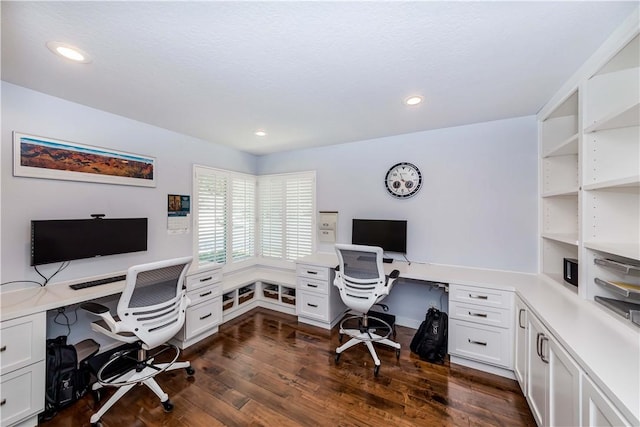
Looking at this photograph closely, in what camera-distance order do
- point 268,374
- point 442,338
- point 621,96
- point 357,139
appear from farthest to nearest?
point 357,139 → point 442,338 → point 268,374 → point 621,96

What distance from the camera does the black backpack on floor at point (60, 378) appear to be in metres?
1.76

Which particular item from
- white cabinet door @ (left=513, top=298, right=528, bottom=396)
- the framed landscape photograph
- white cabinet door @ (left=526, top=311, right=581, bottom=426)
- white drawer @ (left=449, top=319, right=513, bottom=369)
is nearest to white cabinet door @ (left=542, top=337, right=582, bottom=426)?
white cabinet door @ (left=526, top=311, right=581, bottom=426)

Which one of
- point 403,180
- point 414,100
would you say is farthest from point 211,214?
point 414,100

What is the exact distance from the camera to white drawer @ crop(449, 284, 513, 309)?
2.14 meters

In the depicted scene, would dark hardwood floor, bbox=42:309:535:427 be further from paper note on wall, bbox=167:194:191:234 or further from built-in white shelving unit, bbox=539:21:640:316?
paper note on wall, bbox=167:194:191:234

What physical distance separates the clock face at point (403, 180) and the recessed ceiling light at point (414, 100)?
1.02 m

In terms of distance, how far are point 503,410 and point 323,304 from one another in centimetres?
187

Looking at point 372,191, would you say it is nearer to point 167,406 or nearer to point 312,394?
point 312,394

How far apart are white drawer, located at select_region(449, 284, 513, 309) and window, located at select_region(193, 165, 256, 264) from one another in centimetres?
304

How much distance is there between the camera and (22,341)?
5.28ft

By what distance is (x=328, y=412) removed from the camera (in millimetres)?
1802

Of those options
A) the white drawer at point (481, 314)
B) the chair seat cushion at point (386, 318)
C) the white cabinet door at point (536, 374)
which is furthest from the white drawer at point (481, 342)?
the chair seat cushion at point (386, 318)

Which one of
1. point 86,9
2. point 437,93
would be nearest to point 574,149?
point 437,93

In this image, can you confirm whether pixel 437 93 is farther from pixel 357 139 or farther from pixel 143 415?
pixel 143 415
